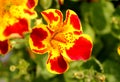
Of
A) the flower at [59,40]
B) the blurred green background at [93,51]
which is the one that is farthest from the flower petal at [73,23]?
the blurred green background at [93,51]

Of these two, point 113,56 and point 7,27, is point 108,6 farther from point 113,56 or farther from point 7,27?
point 7,27

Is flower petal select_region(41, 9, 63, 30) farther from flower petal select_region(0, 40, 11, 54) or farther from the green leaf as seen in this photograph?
the green leaf

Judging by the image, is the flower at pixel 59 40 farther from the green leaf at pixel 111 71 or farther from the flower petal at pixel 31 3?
the green leaf at pixel 111 71

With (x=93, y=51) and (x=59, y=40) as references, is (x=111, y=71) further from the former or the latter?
(x=59, y=40)

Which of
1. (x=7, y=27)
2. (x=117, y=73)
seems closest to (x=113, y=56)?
(x=117, y=73)

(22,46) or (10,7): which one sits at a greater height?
(10,7)
